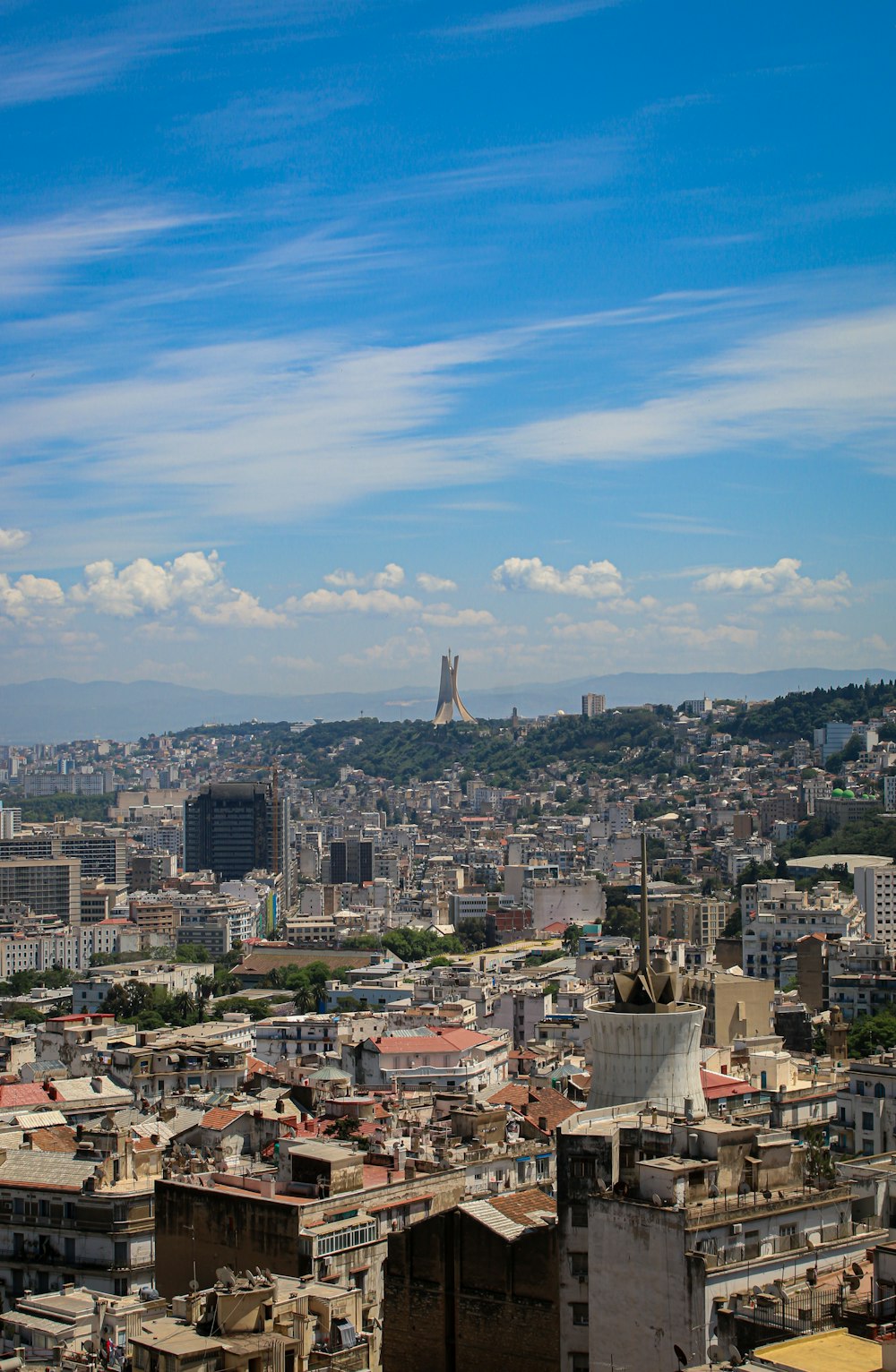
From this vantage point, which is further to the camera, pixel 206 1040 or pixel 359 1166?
pixel 206 1040

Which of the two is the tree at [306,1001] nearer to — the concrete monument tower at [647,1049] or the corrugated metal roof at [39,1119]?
the corrugated metal roof at [39,1119]

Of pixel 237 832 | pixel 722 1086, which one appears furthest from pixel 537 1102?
pixel 237 832

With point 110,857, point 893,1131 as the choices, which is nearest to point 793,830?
point 110,857

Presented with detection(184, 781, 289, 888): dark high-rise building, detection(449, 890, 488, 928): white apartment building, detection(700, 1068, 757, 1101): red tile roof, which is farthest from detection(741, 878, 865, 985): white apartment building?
detection(184, 781, 289, 888): dark high-rise building

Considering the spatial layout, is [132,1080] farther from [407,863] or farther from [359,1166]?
[407,863]

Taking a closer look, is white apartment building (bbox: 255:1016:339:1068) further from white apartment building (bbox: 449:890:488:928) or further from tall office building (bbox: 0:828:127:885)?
tall office building (bbox: 0:828:127:885)

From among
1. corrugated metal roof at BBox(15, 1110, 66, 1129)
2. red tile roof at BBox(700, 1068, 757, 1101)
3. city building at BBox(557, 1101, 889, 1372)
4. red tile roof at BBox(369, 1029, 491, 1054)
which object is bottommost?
red tile roof at BBox(369, 1029, 491, 1054)
